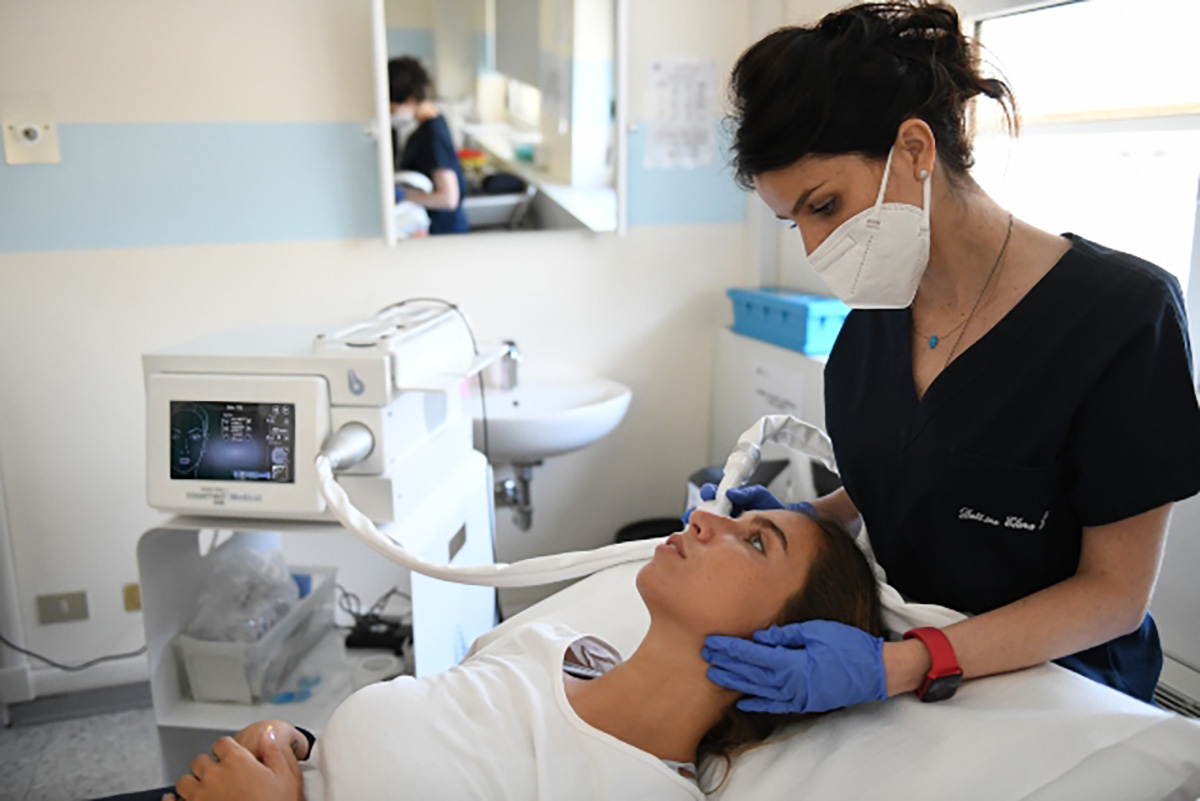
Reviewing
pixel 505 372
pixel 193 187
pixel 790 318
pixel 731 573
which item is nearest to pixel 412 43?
pixel 193 187

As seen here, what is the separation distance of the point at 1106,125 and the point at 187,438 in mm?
1915

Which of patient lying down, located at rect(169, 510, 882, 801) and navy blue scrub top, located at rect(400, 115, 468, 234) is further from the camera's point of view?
navy blue scrub top, located at rect(400, 115, 468, 234)

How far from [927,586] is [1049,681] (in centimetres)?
22

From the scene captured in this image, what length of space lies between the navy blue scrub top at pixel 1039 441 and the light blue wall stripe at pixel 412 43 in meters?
1.74

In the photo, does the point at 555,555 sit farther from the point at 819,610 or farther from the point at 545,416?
the point at 545,416

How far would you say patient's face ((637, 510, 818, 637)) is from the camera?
117cm

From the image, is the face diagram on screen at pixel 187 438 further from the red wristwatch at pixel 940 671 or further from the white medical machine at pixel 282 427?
the red wristwatch at pixel 940 671

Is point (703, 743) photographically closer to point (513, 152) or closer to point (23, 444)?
point (513, 152)

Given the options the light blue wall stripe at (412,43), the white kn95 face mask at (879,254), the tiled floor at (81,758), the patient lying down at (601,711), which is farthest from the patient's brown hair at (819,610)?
the light blue wall stripe at (412,43)

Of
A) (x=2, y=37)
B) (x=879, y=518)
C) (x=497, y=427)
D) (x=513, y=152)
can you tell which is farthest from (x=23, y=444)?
(x=879, y=518)

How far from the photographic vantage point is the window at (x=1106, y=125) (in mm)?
1821

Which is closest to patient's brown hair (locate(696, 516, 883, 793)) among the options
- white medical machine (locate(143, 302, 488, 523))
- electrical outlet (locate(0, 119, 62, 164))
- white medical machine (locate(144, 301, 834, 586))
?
white medical machine (locate(144, 301, 834, 586))

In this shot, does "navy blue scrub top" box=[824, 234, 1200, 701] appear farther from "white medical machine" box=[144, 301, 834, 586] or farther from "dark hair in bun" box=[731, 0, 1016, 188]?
"white medical machine" box=[144, 301, 834, 586]

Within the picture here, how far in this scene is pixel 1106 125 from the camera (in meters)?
1.91
